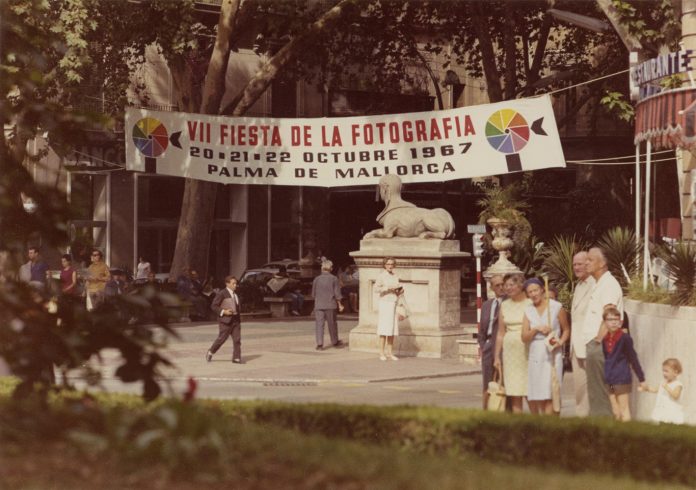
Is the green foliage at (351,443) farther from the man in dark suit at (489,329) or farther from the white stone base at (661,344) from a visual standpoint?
the man in dark suit at (489,329)

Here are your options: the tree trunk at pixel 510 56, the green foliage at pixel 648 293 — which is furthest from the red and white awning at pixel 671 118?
the tree trunk at pixel 510 56

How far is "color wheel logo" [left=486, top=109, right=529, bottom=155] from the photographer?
89.6 feet

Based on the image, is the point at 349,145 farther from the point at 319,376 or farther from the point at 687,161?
the point at 319,376

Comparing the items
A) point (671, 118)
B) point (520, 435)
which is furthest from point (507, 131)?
point (520, 435)

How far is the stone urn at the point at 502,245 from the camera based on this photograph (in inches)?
1012

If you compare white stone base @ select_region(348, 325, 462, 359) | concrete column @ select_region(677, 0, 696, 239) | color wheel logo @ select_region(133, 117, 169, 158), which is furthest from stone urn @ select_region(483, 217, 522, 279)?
color wheel logo @ select_region(133, 117, 169, 158)

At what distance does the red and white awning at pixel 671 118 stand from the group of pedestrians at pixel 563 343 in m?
2.77

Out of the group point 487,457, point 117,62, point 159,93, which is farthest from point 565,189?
point 487,457

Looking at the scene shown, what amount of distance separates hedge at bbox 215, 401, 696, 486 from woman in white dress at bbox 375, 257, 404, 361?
14588 millimetres

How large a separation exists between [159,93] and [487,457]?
41.5 metres

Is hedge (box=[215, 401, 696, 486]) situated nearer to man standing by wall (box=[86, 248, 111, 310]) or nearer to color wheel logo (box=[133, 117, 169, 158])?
man standing by wall (box=[86, 248, 111, 310])

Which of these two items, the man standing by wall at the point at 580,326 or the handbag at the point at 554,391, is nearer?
the handbag at the point at 554,391

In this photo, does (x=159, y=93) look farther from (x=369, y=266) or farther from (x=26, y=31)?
(x=26, y=31)

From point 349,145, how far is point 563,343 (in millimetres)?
14828
